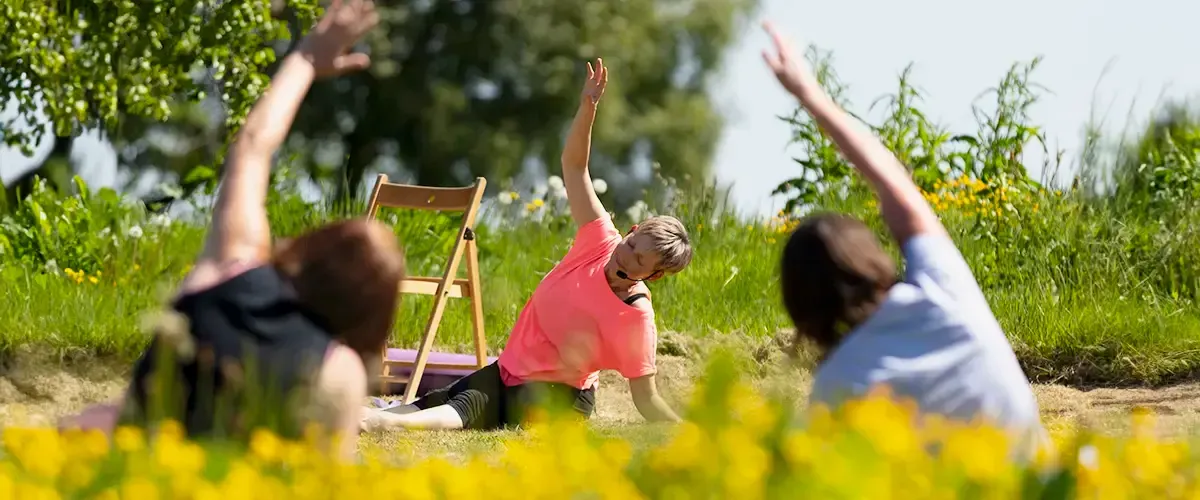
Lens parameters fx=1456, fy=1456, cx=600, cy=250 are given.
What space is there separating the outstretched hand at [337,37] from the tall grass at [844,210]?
4.58m

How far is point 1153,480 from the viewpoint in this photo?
7.53 feet

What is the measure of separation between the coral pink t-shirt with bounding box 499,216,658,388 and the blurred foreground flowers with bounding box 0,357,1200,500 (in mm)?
3374

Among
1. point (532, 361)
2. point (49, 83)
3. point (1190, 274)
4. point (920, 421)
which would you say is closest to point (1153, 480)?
point (920, 421)

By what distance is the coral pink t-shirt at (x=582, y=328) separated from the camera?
226 inches

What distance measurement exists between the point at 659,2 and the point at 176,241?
521 inches

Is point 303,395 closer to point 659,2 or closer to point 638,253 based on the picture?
point 638,253

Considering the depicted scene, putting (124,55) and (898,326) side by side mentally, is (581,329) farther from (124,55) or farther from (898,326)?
(124,55)

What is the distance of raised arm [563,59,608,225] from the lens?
527cm

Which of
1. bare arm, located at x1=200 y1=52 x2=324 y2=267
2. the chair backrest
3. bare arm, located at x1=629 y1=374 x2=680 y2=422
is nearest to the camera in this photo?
bare arm, located at x1=200 y1=52 x2=324 y2=267

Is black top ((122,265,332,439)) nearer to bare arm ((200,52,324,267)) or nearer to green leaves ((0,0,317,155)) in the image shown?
bare arm ((200,52,324,267))

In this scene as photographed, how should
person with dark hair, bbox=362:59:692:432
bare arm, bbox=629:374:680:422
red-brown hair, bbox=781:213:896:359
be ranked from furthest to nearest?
1. bare arm, bbox=629:374:680:422
2. person with dark hair, bbox=362:59:692:432
3. red-brown hair, bbox=781:213:896:359

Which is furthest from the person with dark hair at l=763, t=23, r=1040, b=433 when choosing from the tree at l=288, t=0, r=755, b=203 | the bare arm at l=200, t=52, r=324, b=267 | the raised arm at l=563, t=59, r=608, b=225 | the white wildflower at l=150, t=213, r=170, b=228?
the tree at l=288, t=0, r=755, b=203

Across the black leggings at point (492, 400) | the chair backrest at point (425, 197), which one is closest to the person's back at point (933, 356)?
the black leggings at point (492, 400)

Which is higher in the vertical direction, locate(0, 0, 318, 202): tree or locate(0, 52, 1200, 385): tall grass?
locate(0, 0, 318, 202): tree
